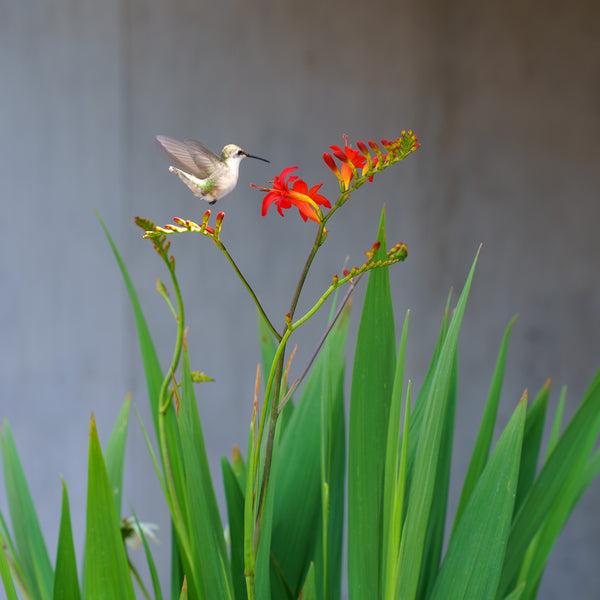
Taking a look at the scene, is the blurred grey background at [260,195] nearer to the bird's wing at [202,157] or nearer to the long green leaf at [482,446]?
the long green leaf at [482,446]

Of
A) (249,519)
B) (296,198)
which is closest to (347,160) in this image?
(296,198)

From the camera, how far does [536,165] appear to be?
1.55 m

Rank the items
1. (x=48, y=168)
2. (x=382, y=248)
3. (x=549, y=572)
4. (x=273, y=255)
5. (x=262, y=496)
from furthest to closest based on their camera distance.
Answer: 1. (x=549, y=572)
2. (x=273, y=255)
3. (x=48, y=168)
4. (x=382, y=248)
5. (x=262, y=496)

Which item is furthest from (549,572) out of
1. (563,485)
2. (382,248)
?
A: (382,248)

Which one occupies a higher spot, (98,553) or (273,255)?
(273,255)

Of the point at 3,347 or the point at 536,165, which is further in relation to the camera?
the point at 536,165

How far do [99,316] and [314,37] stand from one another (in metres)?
0.79

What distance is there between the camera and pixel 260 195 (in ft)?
4.93

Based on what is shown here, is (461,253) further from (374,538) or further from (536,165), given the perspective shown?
(374,538)

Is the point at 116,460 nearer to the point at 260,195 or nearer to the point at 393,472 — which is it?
the point at 393,472

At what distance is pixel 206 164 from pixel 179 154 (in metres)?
0.02

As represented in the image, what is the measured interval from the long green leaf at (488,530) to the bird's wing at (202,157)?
11.5 inches

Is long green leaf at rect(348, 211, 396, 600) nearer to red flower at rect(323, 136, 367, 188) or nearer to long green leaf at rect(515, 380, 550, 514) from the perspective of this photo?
red flower at rect(323, 136, 367, 188)

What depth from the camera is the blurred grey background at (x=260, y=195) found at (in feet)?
4.46
